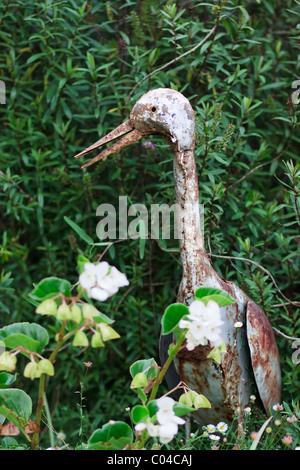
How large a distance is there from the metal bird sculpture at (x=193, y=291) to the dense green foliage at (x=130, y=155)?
205 mm

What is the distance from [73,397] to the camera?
2094 millimetres

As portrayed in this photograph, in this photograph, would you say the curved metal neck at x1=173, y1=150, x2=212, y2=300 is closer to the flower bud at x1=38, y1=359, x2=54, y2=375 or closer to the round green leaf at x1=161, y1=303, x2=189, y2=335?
the round green leaf at x1=161, y1=303, x2=189, y2=335

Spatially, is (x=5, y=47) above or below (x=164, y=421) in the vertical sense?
above

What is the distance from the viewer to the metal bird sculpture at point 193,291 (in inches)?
55.7

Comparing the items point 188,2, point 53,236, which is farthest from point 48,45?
point 53,236

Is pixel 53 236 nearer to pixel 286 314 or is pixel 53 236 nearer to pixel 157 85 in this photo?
pixel 157 85

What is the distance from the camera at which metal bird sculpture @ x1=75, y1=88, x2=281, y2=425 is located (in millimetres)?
1416

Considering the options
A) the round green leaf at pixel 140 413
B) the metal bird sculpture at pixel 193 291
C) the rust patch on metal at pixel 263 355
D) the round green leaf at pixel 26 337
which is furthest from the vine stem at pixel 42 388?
the rust patch on metal at pixel 263 355

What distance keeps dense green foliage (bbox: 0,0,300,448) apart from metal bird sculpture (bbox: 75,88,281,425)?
20cm

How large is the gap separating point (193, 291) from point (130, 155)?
74 cm

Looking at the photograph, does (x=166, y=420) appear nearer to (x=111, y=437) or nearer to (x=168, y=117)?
(x=111, y=437)

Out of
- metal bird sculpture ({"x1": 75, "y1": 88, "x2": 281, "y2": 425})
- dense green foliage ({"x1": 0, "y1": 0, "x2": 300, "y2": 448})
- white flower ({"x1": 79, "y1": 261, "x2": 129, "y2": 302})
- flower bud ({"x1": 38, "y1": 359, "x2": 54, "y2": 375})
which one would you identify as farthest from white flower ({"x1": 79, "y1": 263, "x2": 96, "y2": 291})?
dense green foliage ({"x1": 0, "y1": 0, "x2": 300, "y2": 448})

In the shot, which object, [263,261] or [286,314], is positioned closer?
[286,314]

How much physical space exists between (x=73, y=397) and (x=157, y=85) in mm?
1210
